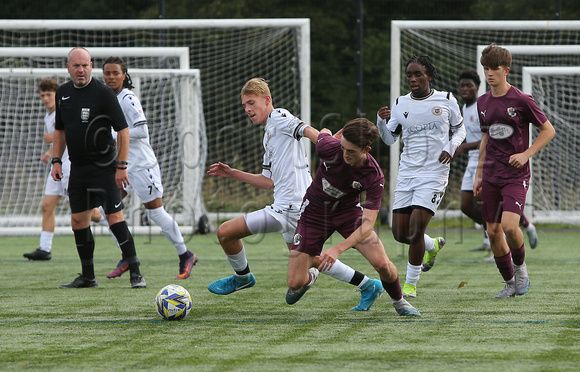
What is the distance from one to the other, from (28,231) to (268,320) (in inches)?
312

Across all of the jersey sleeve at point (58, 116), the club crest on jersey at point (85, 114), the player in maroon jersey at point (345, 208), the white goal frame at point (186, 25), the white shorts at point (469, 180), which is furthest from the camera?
the white goal frame at point (186, 25)

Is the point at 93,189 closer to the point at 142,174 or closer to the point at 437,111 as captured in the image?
the point at 142,174

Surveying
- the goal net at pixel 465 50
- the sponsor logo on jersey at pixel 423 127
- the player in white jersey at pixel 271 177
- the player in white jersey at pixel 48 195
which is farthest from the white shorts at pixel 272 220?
the goal net at pixel 465 50

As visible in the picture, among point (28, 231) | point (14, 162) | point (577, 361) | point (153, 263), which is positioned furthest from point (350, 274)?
point (14, 162)

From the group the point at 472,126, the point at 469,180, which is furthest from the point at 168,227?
the point at 472,126

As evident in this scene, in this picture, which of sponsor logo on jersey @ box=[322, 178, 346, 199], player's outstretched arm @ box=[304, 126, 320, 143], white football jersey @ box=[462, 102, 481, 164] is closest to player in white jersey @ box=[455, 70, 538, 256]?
white football jersey @ box=[462, 102, 481, 164]

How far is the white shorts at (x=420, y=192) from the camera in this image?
6043 mm

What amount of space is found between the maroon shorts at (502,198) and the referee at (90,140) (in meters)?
2.91

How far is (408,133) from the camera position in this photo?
6207mm

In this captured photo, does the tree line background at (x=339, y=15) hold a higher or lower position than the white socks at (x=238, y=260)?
higher

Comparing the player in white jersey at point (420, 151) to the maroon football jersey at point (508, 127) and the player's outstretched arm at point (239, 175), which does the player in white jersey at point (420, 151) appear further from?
the player's outstretched arm at point (239, 175)

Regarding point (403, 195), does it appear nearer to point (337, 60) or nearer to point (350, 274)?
point (350, 274)

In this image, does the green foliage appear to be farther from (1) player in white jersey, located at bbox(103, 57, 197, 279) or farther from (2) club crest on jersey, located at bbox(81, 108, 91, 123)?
(2) club crest on jersey, located at bbox(81, 108, 91, 123)

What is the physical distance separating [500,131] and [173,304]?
277cm
